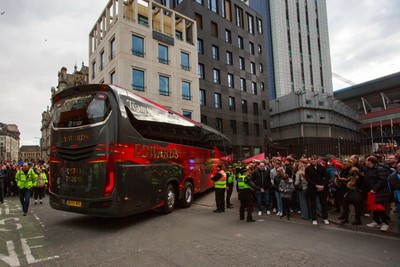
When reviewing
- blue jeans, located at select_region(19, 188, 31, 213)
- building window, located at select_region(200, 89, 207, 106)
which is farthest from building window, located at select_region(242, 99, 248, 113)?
blue jeans, located at select_region(19, 188, 31, 213)

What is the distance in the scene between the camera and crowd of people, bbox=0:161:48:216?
9589 millimetres

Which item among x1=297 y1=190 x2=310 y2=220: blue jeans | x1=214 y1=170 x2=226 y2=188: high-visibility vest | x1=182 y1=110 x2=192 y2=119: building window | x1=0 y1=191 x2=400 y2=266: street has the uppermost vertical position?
x1=182 y1=110 x2=192 y2=119: building window

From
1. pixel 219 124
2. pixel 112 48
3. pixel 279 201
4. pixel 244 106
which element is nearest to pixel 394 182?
pixel 279 201

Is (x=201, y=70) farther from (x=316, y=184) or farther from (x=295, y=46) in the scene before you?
(x=295, y=46)

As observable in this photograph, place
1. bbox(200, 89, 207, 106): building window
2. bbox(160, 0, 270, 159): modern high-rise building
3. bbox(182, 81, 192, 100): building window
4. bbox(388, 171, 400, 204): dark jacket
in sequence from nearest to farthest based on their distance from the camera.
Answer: bbox(388, 171, 400, 204): dark jacket, bbox(182, 81, 192, 100): building window, bbox(200, 89, 207, 106): building window, bbox(160, 0, 270, 159): modern high-rise building

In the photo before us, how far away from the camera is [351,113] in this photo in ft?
188

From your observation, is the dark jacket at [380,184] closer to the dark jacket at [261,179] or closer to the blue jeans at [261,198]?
the dark jacket at [261,179]

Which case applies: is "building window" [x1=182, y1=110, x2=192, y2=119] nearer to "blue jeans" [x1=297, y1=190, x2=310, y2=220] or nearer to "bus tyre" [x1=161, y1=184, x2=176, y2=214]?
"bus tyre" [x1=161, y1=184, x2=176, y2=214]

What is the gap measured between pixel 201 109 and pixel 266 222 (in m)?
23.2

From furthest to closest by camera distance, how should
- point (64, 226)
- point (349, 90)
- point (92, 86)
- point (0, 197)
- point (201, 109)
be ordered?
1. point (349, 90)
2. point (201, 109)
3. point (0, 197)
4. point (64, 226)
5. point (92, 86)

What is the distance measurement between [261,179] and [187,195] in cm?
323

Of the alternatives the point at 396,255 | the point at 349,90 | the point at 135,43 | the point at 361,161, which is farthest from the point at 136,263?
the point at 349,90

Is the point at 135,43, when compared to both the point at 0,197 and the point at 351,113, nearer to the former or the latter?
the point at 0,197

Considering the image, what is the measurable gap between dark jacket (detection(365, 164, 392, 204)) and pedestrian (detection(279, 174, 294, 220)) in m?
2.29
